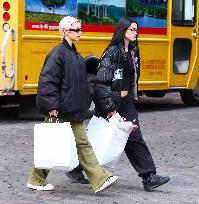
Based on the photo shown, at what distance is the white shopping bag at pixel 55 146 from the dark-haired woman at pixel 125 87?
532 millimetres

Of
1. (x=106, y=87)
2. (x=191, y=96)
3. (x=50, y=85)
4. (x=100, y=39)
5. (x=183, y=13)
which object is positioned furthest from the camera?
(x=191, y=96)

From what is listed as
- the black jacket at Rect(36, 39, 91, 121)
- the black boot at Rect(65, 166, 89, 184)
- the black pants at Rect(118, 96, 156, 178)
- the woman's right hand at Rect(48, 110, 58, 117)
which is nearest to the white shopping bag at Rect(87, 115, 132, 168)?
the black pants at Rect(118, 96, 156, 178)

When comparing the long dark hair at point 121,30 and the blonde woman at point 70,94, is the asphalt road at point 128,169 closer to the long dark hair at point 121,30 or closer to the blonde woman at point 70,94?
the blonde woman at point 70,94

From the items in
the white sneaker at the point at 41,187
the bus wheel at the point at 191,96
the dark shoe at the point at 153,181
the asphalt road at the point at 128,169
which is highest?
the dark shoe at the point at 153,181

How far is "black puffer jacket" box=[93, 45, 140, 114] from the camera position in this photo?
309 inches

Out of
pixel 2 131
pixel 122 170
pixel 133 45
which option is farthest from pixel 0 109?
pixel 133 45

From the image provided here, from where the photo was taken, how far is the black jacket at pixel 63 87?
7.54 metres

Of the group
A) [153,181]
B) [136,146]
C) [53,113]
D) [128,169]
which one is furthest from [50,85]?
[128,169]

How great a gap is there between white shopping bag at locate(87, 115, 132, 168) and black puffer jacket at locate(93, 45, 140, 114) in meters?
0.13

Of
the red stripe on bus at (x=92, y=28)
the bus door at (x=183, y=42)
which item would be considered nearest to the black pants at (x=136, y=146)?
the red stripe on bus at (x=92, y=28)

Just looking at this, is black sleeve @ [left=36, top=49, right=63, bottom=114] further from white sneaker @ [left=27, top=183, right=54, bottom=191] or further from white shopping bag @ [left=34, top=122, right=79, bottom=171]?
white sneaker @ [left=27, top=183, right=54, bottom=191]

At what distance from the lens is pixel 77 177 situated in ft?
27.5

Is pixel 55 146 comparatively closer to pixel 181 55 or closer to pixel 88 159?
pixel 88 159

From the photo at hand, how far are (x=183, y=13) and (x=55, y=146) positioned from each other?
8.76 m
